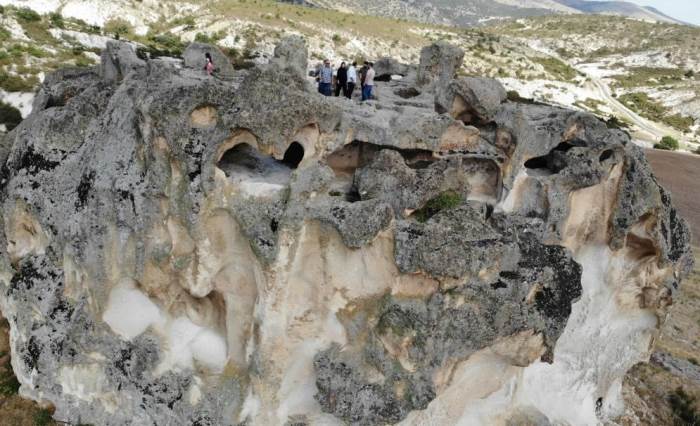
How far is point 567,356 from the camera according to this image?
738 inches

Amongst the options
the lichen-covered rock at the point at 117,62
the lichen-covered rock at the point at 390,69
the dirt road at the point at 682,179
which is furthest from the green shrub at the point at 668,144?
the lichen-covered rock at the point at 117,62

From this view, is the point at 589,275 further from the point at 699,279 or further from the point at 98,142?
the point at 699,279

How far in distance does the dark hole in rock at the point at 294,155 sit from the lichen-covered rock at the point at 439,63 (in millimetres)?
7567

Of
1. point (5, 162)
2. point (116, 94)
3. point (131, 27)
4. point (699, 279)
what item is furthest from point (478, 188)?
point (131, 27)

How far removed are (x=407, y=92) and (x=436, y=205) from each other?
8.74 meters

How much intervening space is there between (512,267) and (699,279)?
34.2 metres

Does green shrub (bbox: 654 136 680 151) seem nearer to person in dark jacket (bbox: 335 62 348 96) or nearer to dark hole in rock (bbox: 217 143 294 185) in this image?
person in dark jacket (bbox: 335 62 348 96)

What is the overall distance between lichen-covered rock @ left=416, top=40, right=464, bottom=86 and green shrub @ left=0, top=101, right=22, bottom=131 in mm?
35361

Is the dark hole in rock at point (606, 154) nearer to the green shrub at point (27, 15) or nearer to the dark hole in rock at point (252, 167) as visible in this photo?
the dark hole in rock at point (252, 167)

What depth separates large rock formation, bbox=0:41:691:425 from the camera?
12.8 metres

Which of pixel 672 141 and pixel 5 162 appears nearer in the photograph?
pixel 5 162

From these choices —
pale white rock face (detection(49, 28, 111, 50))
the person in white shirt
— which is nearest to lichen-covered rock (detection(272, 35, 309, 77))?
the person in white shirt

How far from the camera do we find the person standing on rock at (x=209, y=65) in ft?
65.4

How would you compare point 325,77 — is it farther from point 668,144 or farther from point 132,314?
point 668,144
